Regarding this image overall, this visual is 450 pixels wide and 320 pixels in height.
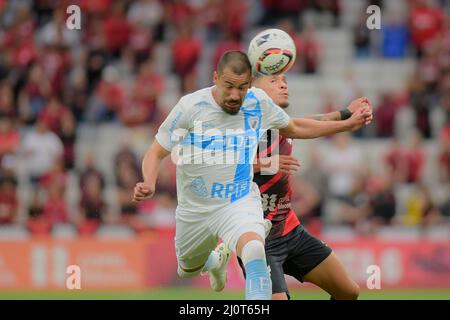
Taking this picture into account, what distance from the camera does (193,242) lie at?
9805mm

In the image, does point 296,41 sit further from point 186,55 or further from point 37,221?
point 37,221

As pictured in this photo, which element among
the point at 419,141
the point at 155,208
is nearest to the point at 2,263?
the point at 155,208

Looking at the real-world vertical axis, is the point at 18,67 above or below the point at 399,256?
above

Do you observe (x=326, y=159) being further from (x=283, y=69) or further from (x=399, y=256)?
(x=283, y=69)

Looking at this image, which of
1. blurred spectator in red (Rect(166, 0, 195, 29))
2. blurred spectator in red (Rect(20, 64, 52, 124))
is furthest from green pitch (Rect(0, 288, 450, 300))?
blurred spectator in red (Rect(166, 0, 195, 29))

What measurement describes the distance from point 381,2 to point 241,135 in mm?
13907

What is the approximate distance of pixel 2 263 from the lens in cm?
1709

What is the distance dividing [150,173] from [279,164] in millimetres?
1287

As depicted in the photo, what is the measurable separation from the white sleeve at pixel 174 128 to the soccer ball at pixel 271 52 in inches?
38.4

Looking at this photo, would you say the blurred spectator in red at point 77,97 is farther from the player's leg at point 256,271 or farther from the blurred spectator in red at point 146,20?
the player's leg at point 256,271

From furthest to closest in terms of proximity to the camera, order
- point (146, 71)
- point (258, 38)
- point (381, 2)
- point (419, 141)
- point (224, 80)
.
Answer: point (381, 2) < point (146, 71) < point (419, 141) < point (258, 38) < point (224, 80)

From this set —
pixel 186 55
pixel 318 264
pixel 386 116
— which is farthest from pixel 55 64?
pixel 318 264

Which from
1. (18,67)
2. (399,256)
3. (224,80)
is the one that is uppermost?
(18,67)

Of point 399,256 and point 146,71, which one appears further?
point 146,71
